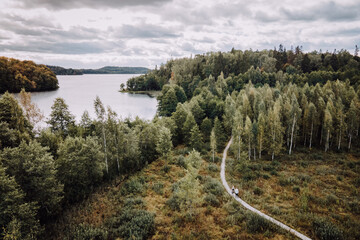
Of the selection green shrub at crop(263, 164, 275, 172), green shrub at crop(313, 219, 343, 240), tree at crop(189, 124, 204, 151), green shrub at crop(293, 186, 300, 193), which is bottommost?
green shrub at crop(263, 164, 275, 172)

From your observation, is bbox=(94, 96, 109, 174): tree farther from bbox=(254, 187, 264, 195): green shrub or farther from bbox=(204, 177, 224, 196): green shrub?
bbox=(254, 187, 264, 195): green shrub

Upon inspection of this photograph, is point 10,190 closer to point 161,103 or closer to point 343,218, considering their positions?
point 343,218

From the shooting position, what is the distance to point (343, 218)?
2191 centimetres

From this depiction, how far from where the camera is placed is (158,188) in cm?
2877

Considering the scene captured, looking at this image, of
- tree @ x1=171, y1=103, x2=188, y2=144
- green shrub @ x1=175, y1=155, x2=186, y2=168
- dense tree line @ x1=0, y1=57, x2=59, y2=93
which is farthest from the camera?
dense tree line @ x1=0, y1=57, x2=59, y2=93

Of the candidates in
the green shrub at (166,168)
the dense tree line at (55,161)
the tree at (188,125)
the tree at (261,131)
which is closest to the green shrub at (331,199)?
the tree at (261,131)

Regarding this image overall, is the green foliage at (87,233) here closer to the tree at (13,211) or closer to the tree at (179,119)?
the tree at (13,211)

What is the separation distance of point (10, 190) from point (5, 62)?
77.4 m

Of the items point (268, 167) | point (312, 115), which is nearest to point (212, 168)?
point (268, 167)

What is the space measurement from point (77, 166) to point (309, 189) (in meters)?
33.1

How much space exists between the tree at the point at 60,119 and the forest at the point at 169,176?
18 cm

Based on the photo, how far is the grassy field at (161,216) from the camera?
61.9ft

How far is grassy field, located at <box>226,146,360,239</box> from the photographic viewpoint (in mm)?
20423

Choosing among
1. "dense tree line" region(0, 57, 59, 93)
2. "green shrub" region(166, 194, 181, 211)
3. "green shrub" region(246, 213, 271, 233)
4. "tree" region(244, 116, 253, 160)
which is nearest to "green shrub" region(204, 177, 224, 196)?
"green shrub" region(166, 194, 181, 211)
